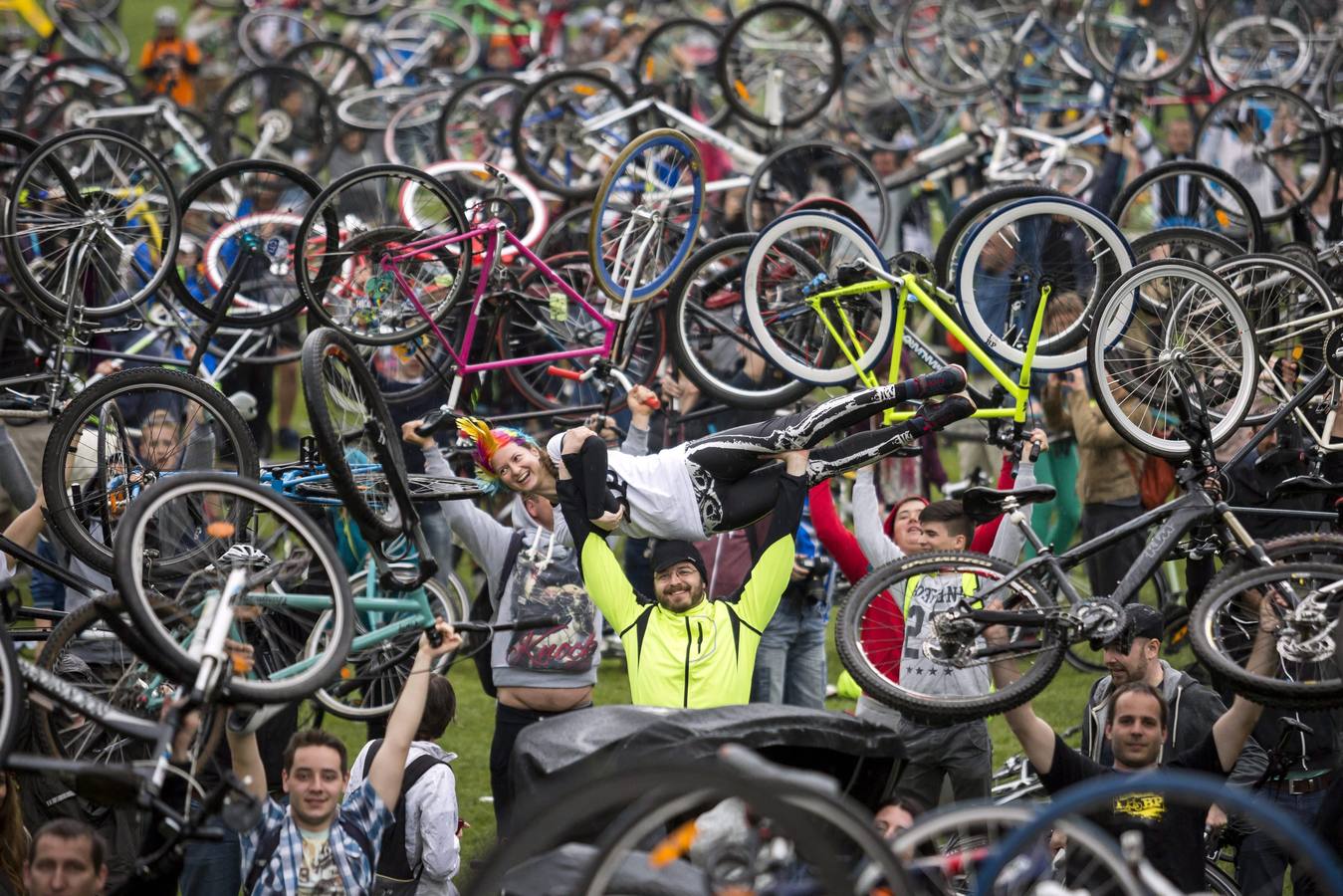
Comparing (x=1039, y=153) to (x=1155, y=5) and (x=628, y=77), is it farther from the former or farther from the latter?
(x=628, y=77)

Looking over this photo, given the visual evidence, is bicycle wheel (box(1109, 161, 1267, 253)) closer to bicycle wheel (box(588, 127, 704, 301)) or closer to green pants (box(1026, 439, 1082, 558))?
green pants (box(1026, 439, 1082, 558))

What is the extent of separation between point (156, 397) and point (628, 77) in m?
10.5

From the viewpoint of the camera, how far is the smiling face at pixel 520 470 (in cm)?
707

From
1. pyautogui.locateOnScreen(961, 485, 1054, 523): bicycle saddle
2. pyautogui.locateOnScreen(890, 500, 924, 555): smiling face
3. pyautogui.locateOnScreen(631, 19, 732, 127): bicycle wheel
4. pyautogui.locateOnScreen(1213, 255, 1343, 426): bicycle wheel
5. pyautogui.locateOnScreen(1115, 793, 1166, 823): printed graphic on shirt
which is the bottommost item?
pyautogui.locateOnScreen(1115, 793, 1166, 823): printed graphic on shirt

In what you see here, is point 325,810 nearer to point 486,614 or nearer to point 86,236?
point 486,614

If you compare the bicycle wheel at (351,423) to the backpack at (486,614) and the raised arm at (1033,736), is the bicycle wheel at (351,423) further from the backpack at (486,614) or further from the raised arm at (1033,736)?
the raised arm at (1033,736)

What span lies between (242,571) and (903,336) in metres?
3.88

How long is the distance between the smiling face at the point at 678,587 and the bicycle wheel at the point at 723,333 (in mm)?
2115

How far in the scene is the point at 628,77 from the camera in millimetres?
16812

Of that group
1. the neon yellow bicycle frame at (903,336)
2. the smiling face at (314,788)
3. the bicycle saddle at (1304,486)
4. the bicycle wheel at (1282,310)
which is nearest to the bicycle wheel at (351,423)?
the smiling face at (314,788)

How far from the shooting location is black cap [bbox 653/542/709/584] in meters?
6.57

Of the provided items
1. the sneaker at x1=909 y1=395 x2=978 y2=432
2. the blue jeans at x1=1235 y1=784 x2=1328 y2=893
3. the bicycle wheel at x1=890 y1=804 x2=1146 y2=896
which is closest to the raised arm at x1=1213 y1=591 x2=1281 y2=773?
the blue jeans at x1=1235 y1=784 x2=1328 y2=893

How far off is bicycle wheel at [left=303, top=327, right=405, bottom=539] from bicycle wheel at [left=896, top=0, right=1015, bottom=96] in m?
10.5

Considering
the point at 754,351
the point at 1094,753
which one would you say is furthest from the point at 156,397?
the point at 1094,753
